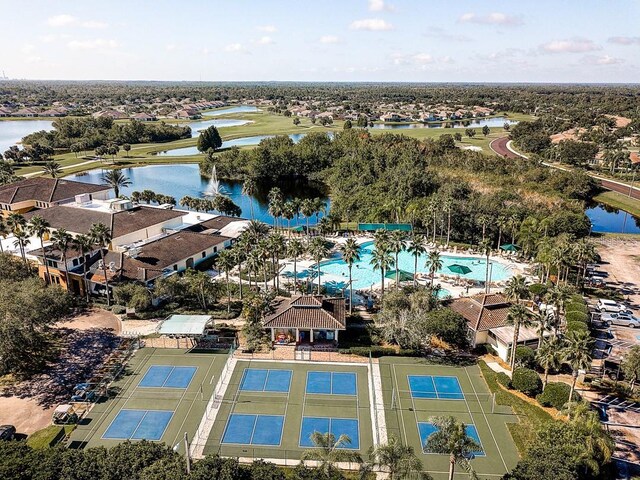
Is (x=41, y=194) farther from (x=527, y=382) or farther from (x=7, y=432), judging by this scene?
(x=527, y=382)

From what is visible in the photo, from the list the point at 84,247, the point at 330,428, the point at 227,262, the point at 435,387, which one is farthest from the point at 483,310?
the point at 84,247

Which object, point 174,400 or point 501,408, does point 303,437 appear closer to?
→ point 174,400

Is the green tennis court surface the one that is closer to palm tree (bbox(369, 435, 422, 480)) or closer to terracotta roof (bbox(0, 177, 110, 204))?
palm tree (bbox(369, 435, 422, 480))

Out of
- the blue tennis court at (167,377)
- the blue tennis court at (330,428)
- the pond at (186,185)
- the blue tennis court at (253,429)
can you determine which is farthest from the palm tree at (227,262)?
the pond at (186,185)

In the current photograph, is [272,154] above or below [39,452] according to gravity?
above

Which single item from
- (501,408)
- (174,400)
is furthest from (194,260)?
(501,408)

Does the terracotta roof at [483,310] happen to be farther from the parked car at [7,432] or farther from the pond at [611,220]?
the pond at [611,220]
